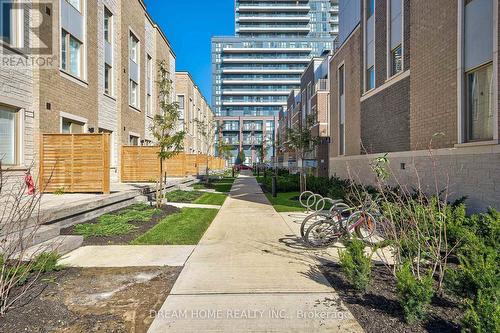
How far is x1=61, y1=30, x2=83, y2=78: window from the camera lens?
1488 cm

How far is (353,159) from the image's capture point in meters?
19.8

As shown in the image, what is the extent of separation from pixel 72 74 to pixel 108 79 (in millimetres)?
5053

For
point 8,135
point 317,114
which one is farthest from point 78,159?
point 317,114

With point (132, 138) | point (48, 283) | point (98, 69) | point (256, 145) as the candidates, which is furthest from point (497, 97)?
point (256, 145)

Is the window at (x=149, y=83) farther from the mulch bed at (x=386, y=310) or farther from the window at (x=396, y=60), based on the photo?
the mulch bed at (x=386, y=310)

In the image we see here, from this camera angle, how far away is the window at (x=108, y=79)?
19.9 m

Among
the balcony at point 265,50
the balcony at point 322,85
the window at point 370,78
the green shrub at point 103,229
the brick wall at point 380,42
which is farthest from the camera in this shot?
the balcony at point 265,50

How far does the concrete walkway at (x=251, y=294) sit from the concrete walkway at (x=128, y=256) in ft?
1.08

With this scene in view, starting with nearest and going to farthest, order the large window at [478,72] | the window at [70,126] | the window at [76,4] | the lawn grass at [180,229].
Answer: the lawn grass at [180,229] → the large window at [478,72] → the window at [70,126] → the window at [76,4]

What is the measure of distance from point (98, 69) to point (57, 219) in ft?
41.0

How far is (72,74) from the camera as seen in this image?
1520 cm

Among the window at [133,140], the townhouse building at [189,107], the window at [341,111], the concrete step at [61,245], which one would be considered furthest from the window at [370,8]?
the townhouse building at [189,107]

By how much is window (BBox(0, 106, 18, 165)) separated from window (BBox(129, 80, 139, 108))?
12343 millimetres

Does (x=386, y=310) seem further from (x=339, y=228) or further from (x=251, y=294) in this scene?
(x=339, y=228)
